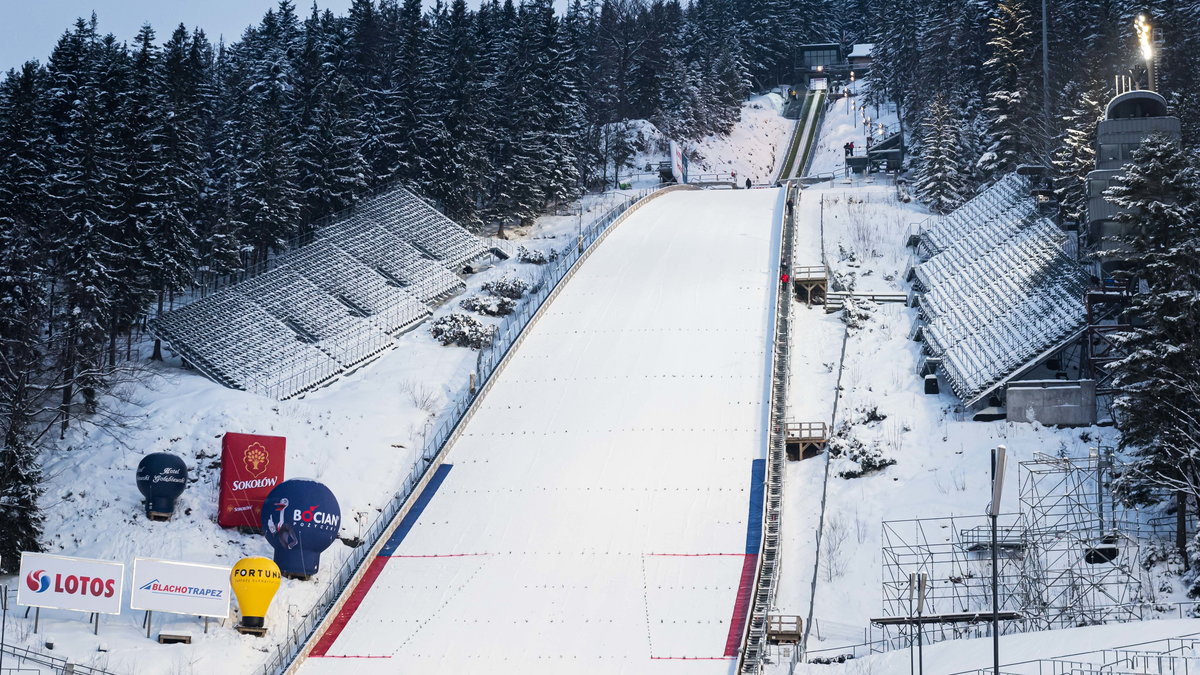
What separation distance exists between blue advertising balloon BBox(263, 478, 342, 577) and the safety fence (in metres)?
0.99

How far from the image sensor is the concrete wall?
40.0 meters

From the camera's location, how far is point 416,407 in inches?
1816

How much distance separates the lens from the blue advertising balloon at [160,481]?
1483 inches

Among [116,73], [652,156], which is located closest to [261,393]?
[116,73]

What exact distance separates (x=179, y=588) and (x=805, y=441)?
18.1 meters


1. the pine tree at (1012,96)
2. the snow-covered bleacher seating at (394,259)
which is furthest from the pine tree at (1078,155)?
the snow-covered bleacher seating at (394,259)

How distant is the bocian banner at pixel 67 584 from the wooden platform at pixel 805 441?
62.6 ft

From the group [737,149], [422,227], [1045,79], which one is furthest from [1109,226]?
[737,149]

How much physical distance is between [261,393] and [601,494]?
1331cm

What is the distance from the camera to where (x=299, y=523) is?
118ft

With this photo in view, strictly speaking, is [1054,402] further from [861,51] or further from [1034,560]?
[861,51]

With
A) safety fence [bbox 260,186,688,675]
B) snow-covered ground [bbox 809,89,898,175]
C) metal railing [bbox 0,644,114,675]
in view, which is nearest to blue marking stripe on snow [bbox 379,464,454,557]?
safety fence [bbox 260,186,688,675]

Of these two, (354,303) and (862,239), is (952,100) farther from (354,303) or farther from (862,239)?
(354,303)

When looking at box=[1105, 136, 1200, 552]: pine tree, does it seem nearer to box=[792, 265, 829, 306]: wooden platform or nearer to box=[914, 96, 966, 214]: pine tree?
box=[792, 265, 829, 306]: wooden platform
